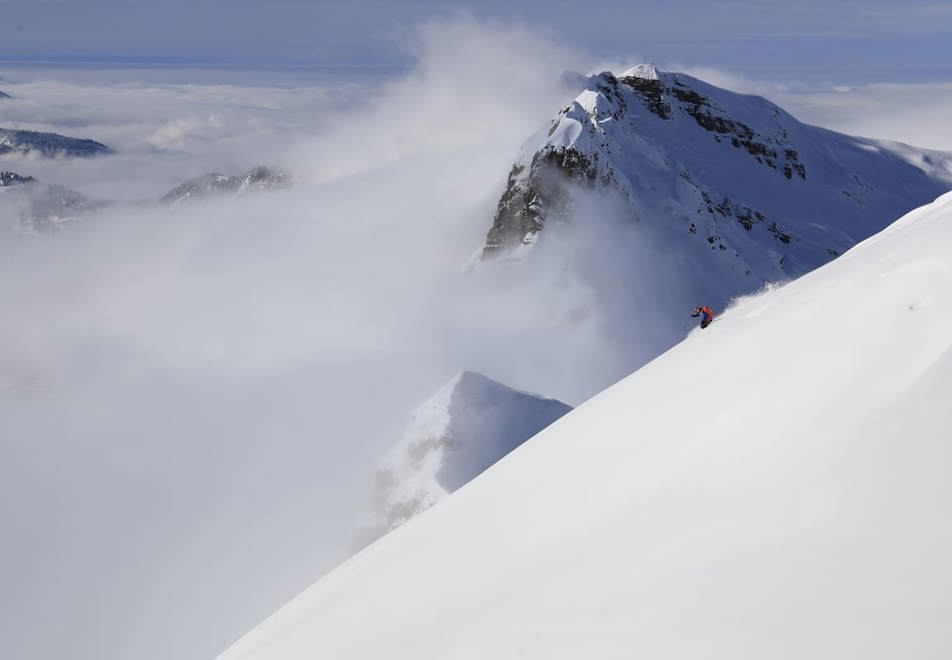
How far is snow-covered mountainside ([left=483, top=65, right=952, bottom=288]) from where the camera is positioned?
87062 millimetres

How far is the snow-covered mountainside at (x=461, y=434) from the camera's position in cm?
3534

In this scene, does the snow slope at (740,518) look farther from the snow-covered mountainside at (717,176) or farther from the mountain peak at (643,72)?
the mountain peak at (643,72)

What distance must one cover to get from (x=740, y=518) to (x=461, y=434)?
102 feet

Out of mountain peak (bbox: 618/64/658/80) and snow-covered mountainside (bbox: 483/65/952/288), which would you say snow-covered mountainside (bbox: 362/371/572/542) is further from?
mountain peak (bbox: 618/64/658/80)

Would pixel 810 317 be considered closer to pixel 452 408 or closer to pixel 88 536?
pixel 452 408

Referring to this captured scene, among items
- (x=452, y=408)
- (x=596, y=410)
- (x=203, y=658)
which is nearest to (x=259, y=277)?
(x=203, y=658)

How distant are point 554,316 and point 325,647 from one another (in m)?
72.3

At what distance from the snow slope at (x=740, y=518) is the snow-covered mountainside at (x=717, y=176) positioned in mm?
77855

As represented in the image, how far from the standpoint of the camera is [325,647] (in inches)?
286

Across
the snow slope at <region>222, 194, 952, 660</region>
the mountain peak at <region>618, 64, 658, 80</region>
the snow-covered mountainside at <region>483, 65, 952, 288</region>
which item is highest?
the snow slope at <region>222, 194, 952, 660</region>

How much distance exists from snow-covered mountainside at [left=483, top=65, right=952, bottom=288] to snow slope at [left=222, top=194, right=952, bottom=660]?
255ft

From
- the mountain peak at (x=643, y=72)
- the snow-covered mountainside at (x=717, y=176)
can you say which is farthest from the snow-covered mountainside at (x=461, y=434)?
the mountain peak at (x=643, y=72)

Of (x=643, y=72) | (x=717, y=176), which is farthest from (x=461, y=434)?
(x=643, y=72)

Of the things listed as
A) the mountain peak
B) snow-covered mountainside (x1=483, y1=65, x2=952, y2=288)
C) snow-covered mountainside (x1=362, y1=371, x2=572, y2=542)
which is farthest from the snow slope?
the mountain peak
